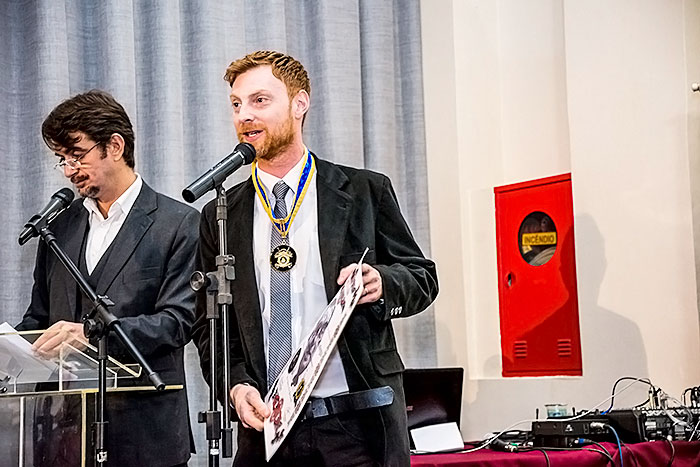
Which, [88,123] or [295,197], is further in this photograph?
[88,123]

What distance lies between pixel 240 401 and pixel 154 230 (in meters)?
0.80

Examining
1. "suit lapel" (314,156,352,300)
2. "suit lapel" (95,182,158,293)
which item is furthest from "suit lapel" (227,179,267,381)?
"suit lapel" (95,182,158,293)

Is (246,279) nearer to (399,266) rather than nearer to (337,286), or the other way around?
(337,286)

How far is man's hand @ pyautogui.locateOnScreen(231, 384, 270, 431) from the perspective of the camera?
2252 millimetres

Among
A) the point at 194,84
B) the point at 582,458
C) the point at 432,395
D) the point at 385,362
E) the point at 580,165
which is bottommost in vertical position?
the point at 582,458

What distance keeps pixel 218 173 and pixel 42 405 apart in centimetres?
65

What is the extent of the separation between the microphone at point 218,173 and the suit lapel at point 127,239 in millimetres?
607

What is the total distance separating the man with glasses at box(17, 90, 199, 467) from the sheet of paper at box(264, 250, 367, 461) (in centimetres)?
61

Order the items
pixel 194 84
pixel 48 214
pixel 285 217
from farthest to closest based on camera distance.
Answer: pixel 194 84 → pixel 48 214 → pixel 285 217

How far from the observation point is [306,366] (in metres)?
2.11

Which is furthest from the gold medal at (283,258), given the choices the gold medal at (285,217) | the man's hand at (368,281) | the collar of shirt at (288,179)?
the man's hand at (368,281)

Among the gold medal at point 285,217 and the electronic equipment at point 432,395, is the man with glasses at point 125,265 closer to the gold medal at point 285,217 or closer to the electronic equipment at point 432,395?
the gold medal at point 285,217

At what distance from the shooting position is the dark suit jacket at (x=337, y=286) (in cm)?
236

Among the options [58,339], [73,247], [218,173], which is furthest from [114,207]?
[218,173]
